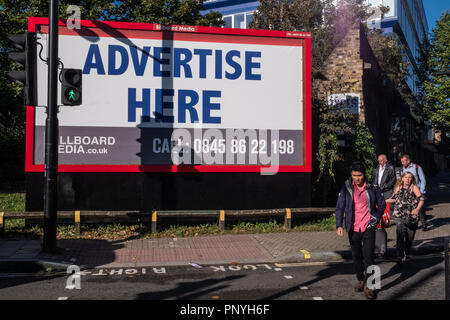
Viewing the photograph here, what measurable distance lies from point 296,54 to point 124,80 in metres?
4.47

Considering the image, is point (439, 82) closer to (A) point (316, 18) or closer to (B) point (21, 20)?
(A) point (316, 18)

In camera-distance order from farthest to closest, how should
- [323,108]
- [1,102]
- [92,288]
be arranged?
[1,102] → [323,108] → [92,288]

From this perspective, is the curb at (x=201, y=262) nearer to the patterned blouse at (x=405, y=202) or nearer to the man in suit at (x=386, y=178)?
the patterned blouse at (x=405, y=202)

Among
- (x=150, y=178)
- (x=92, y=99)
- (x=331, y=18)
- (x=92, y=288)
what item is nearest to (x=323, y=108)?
(x=150, y=178)

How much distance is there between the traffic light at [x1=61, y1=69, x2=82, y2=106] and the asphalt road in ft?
10.3

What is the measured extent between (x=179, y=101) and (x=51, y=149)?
12.5 ft

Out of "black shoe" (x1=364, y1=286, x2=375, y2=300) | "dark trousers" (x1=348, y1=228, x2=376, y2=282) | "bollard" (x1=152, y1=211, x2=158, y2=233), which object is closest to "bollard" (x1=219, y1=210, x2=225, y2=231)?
"bollard" (x1=152, y1=211, x2=158, y2=233)

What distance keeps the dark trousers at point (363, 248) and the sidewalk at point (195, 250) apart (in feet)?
6.74

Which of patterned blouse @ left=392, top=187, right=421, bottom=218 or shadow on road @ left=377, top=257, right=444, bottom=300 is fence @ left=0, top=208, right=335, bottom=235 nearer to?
patterned blouse @ left=392, top=187, right=421, bottom=218

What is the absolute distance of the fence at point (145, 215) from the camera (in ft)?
32.4

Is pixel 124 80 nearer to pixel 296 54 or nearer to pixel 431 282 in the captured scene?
→ pixel 296 54

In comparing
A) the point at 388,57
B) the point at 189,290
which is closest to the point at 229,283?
the point at 189,290

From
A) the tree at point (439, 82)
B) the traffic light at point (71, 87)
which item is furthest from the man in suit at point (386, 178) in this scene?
the tree at point (439, 82)

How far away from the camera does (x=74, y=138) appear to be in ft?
34.0
